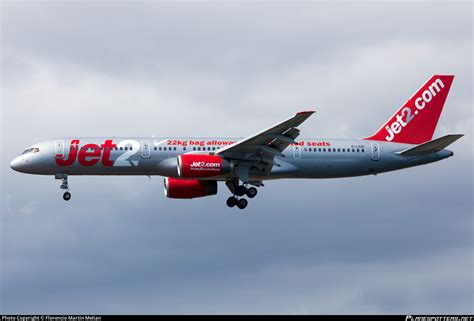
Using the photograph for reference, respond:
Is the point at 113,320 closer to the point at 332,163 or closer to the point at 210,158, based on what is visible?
the point at 210,158

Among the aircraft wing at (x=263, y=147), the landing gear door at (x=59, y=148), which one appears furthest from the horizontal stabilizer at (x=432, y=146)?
the landing gear door at (x=59, y=148)

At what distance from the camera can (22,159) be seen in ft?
244

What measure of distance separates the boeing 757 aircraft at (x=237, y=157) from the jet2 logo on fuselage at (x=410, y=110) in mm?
92

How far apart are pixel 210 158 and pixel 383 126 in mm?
13104

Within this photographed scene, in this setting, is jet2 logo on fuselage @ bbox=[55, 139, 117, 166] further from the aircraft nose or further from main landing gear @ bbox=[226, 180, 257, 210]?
main landing gear @ bbox=[226, 180, 257, 210]

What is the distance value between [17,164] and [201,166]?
11302 mm

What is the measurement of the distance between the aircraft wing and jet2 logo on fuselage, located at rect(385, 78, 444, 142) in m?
9.21

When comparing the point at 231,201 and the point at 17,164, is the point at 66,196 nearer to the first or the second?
the point at 17,164

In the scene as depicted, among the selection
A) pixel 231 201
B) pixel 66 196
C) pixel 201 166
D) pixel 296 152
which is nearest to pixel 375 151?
pixel 296 152

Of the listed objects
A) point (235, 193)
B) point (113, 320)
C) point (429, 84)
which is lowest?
point (113, 320)

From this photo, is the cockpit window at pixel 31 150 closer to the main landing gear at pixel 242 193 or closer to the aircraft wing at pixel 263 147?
the aircraft wing at pixel 263 147

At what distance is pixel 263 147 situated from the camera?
73312mm

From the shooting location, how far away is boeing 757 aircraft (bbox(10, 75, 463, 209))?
73.2 m

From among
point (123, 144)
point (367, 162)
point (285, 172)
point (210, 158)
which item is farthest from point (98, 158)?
point (367, 162)
